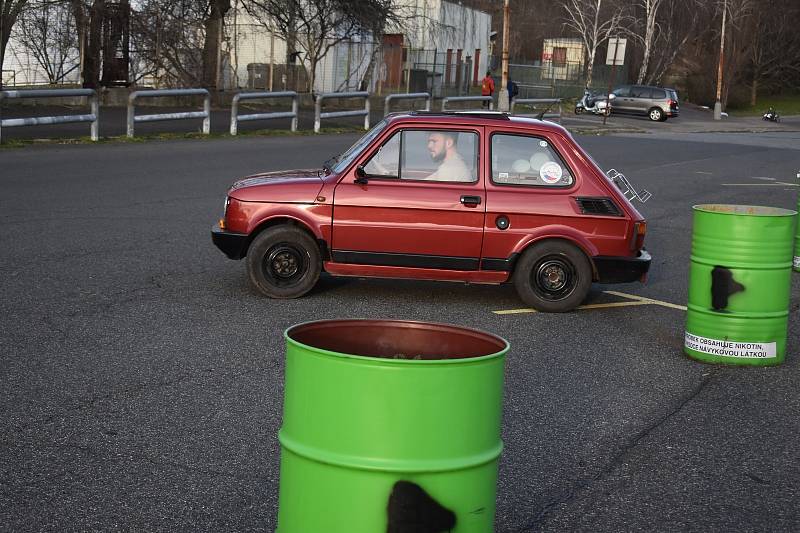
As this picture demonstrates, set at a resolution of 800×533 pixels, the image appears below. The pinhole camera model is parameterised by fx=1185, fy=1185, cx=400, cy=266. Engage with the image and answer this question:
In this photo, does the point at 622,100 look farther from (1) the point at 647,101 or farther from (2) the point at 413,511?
(2) the point at 413,511

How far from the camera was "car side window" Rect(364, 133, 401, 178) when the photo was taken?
936cm

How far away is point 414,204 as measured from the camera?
9.26 metres

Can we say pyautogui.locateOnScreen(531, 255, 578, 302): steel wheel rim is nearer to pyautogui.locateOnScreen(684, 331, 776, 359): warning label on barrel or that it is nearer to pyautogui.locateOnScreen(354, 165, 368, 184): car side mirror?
pyautogui.locateOnScreen(354, 165, 368, 184): car side mirror

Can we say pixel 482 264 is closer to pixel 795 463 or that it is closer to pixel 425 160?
pixel 425 160

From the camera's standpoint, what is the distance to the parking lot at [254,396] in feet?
16.2

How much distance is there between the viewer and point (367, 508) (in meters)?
3.26

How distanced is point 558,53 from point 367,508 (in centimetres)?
8541

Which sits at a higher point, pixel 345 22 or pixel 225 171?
pixel 345 22

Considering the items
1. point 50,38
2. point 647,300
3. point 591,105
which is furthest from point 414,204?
point 591,105

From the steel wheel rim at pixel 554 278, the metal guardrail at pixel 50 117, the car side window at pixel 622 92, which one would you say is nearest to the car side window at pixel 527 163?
the steel wheel rim at pixel 554 278

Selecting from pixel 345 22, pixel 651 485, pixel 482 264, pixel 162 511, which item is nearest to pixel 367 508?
pixel 162 511

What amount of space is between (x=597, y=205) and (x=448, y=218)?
3.92ft

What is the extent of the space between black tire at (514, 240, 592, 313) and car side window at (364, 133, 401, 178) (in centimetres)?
124

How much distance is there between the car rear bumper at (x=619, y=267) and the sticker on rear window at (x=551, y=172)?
705 millimetres
